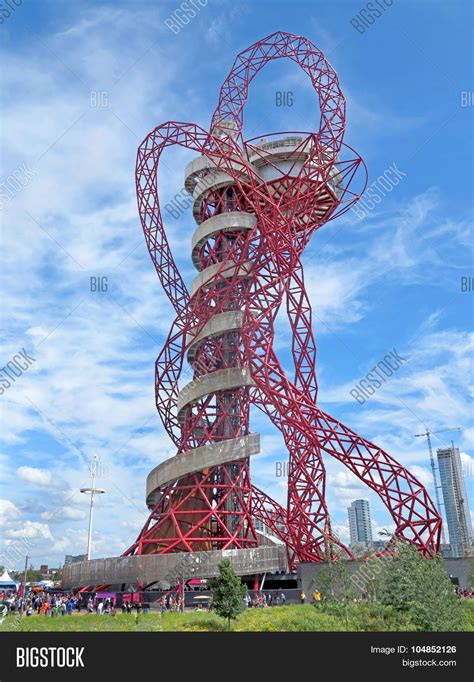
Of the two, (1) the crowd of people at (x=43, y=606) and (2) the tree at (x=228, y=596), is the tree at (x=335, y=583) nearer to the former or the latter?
(2) the tree at (x=228, y=596)

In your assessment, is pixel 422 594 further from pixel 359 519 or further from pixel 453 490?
pixel 359 519

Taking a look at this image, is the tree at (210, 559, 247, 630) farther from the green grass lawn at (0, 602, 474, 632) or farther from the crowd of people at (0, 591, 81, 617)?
the crowd of people at (0, 591, 81, 617)

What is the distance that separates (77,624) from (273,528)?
21.4m

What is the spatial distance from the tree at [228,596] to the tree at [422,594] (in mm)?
6223

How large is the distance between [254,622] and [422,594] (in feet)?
22.8

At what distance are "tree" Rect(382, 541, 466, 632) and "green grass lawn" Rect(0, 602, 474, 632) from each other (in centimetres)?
57

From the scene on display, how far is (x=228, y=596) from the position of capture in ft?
75.7

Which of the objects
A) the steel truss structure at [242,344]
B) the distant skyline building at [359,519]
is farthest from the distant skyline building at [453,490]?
the steel truss structure at [242,344]

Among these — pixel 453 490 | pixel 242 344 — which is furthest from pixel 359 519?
pixel 242 344

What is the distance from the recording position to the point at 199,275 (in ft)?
150

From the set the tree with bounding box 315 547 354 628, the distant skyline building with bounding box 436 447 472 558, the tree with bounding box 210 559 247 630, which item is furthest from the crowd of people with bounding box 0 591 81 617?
the distant skyline building with bounding box 436 447 472 558
